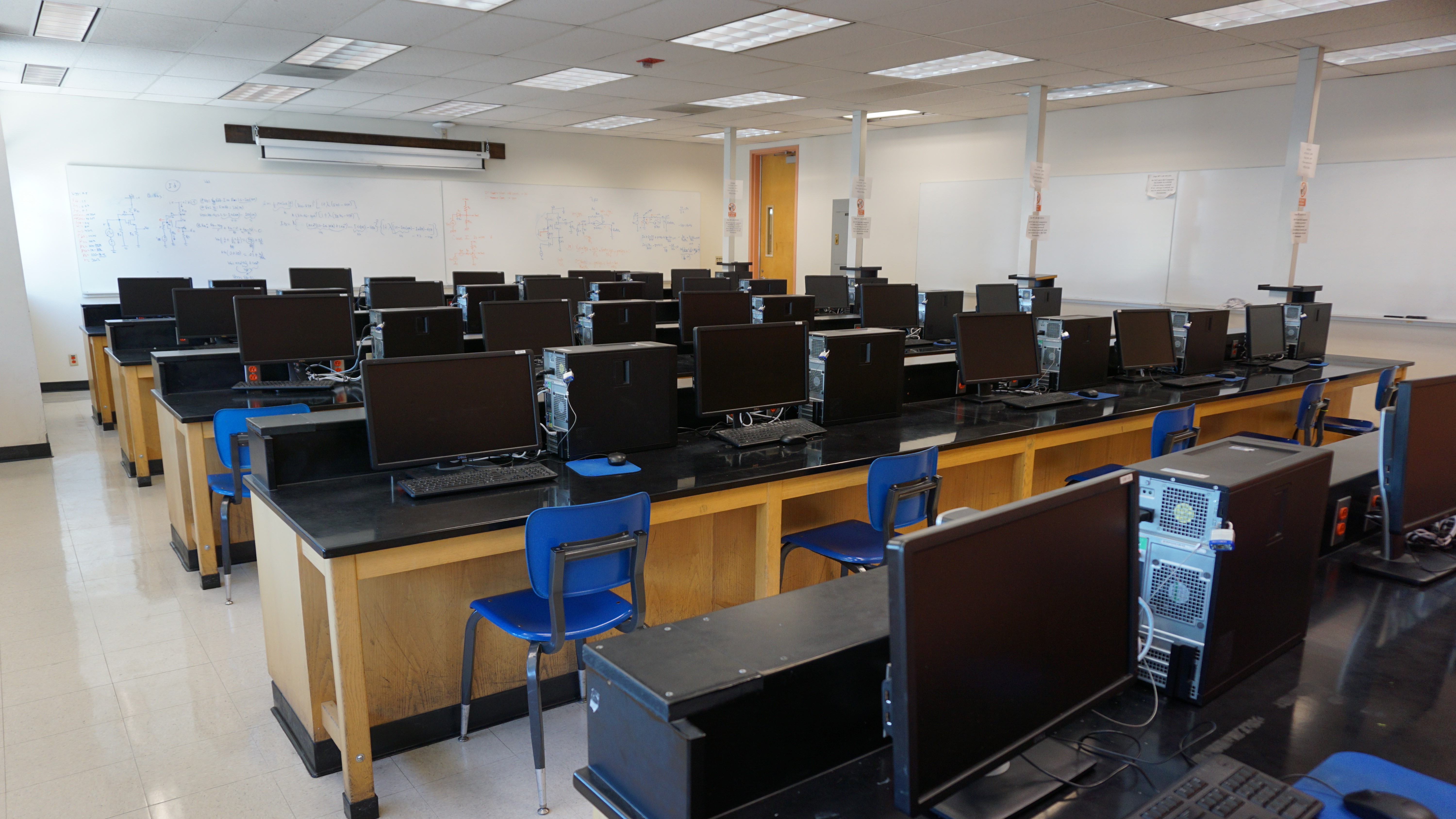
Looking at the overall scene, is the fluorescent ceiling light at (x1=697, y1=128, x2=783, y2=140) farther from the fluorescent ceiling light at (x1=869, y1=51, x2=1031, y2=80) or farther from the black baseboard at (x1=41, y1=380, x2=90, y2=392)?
the black baseboard at (x1=41, y1=380, x2=90, y2=392)

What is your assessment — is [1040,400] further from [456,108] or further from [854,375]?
[456,108]

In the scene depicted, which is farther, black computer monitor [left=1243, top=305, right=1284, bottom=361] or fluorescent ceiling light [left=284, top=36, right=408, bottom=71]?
fluorescent ceiling light [left=284, top=36, right=408, bottom=71]

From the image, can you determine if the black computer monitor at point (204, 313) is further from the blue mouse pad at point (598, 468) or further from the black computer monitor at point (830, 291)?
the black computer monitor at point (830, 291)

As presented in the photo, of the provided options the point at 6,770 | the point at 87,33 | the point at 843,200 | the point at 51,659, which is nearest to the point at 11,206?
the point at 87,33

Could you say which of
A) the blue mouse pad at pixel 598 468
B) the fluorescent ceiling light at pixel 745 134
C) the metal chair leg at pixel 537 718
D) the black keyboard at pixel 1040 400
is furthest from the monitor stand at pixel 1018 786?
the fluorescent ceiling light at pixel 745 134

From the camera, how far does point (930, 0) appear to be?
4.57 m

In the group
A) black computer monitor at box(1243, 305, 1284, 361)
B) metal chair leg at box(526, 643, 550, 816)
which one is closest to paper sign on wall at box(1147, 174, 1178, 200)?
black computer monitor at box(1243, 305, 1284, 361)

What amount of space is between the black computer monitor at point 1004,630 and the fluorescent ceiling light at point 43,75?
8.26 metres

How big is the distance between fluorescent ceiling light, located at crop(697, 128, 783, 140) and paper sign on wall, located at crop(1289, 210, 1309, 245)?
598cm

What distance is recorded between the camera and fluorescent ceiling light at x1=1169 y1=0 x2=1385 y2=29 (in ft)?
15.3

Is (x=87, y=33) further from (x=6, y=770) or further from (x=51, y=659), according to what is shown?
(x=6, y=770)

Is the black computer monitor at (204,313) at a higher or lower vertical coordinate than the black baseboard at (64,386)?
higher

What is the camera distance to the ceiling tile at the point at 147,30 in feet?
16.7

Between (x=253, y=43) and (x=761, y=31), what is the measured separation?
3.46 m
